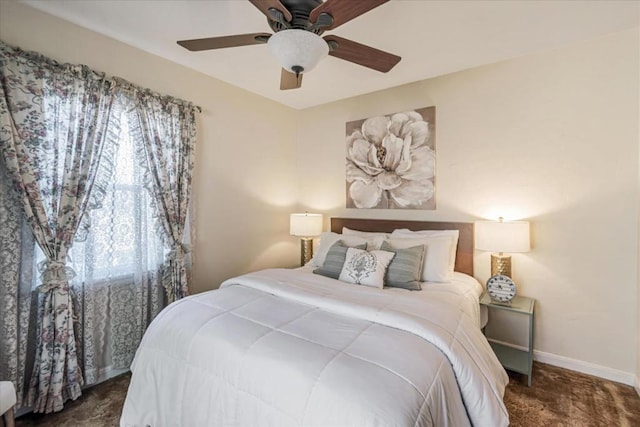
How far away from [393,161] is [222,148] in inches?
70.5

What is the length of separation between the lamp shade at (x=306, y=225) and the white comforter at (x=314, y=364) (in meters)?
1.39

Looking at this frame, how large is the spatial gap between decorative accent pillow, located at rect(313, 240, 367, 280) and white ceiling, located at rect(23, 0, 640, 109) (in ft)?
5.34

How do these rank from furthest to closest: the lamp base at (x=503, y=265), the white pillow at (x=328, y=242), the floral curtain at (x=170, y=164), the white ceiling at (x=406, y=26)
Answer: the white pillow at (x=328, y=242) → the lamp base at (x=503, y=265) → the floral curtain at (x=170, y=164) → the white ceiling at (x=406, y=26)

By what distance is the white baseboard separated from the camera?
6.80ft

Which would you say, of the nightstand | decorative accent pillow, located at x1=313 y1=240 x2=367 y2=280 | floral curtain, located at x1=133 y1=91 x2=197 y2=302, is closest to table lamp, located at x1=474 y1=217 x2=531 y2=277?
the nightstand

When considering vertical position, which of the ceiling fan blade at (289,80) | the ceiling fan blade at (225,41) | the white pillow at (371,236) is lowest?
the white pillow at (371,236)

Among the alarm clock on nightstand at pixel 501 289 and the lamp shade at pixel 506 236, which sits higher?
the lamp shade at pixel 506 236

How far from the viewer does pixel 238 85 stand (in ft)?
9.91

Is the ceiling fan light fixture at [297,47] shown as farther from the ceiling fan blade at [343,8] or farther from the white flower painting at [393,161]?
the white flower painting at [393,161]

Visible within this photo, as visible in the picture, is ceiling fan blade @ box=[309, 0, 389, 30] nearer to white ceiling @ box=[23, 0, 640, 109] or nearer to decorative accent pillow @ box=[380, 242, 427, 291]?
white ceiling @ box=[23, 0, 640, 109]

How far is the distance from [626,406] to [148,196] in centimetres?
371

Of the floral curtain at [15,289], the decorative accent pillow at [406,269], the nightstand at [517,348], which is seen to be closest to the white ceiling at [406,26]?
the floral curtain at [15,289]

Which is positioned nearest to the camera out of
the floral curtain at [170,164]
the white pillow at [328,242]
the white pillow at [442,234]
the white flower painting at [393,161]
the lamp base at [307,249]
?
the floral curtain at [170,164]

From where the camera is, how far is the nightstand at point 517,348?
2113mm
